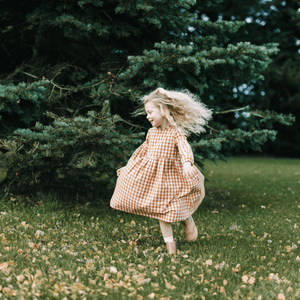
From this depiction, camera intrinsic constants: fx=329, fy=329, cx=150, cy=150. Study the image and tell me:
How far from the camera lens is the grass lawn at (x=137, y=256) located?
2504mm

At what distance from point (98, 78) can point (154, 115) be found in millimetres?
2465

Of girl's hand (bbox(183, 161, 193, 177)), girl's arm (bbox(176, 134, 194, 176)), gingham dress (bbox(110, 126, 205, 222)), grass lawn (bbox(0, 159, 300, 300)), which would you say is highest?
girl's arm (bbox(176, 134, 194, 176))

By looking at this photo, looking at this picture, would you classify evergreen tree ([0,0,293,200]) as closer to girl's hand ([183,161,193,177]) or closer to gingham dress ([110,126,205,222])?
gingham dress ([110,126,205,222])

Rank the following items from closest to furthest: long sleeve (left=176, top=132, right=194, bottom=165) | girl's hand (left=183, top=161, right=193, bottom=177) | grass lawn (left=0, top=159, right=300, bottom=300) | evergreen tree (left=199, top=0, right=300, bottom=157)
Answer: grass lawn (left=0, top=159, right=300, bottom=300) → girl's hand (left=183, top=161, right=193, bottom=177) → long sleeve (left=176, top=132, right=194, bottom=165) → evergreen tree (left=199, top=0, right=300, bottom=157)

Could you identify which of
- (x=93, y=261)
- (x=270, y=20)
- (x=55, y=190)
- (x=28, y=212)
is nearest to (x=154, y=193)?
(x=93, y=261)

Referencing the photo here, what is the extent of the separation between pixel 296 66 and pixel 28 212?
74.5ft

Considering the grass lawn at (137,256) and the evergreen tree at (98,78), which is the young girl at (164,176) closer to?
the grass lawn at (137,256)

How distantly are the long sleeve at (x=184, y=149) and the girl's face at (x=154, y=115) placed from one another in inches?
9.2

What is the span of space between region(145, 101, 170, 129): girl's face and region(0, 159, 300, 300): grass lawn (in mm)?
1309

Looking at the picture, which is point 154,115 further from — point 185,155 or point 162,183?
point 162,183

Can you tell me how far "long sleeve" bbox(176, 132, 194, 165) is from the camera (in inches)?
125

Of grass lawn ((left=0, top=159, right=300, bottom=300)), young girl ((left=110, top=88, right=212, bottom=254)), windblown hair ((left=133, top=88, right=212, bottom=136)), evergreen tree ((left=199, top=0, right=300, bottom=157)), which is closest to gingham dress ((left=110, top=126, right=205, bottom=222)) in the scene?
young girl ((left=110, top=88, right=212, bottom=254))

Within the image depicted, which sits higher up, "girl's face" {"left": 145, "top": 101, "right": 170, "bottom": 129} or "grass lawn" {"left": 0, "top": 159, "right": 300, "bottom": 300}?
"girl's face" {"left": 145, "top": 101, "right": 170, "bottom": 129}

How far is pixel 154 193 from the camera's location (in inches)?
129
